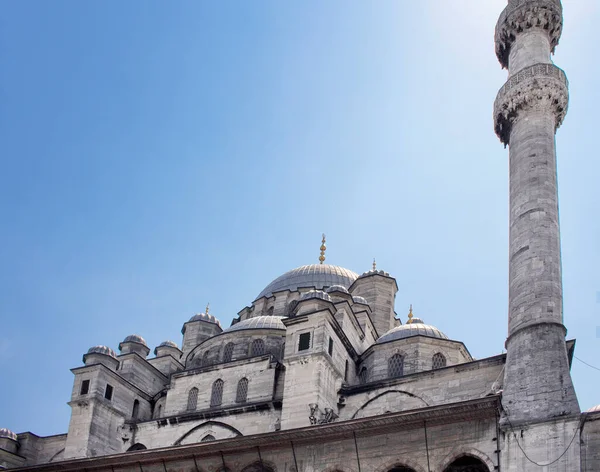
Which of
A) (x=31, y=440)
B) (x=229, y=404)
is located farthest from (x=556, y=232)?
(x=31, y=440)

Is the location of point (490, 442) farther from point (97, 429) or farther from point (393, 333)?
point (97, 429)

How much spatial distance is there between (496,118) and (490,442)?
8.03 meters

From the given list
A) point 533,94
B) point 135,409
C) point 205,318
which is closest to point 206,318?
point 205,318

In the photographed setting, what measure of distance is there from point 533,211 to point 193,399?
11.0 metres

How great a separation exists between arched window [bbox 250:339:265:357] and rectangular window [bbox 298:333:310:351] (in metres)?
3.40

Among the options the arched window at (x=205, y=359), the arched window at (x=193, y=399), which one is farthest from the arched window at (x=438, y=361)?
the arched window at (x=205, y=359)

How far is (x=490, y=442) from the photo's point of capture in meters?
13.1

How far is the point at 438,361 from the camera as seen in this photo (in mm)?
20609

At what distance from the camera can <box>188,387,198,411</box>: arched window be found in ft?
71.4

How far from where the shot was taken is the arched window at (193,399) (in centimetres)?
2177

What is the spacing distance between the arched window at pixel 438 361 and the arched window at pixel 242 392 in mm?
4968

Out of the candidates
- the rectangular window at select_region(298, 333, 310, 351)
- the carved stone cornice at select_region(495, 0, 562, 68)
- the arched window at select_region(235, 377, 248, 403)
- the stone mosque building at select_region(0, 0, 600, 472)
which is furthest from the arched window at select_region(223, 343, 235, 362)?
the carved stone cornice at select_region(495, 0, 562, 68)

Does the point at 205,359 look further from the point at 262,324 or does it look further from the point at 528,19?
the point at 528,19

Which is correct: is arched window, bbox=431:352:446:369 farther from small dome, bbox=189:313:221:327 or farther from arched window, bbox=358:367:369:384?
small dome, bbox=189:313:221:327
